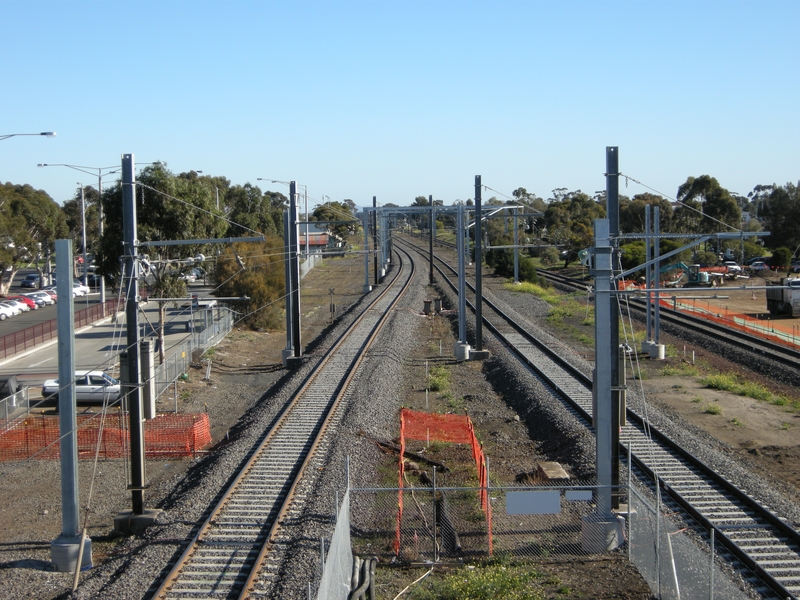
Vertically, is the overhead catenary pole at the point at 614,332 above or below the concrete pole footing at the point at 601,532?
above

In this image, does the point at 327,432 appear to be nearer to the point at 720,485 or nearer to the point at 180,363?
the point at 720,485

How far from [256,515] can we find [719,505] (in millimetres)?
7710

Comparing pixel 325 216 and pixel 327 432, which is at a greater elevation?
pixel 325 216

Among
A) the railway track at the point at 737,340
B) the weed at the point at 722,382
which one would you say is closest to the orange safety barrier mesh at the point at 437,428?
the weed at the point at 722,382

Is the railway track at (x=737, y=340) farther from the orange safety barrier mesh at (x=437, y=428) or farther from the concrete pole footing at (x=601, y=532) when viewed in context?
the concrete pole footing at (x=601, y=532)

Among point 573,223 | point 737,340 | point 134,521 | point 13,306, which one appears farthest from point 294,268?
point 573,223

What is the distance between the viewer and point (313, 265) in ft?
302

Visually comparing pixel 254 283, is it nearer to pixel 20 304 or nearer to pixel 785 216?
pixel 20 304

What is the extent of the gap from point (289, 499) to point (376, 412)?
23.1 feet

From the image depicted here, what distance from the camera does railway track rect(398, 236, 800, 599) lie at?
416 inches

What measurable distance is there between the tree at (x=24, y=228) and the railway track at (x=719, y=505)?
43833 millimetres

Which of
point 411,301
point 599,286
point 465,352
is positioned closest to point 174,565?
point 599,286

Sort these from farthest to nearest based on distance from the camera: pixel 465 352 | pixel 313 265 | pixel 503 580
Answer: pixel 313 265 → pixel 465 352 → pixel 503 580

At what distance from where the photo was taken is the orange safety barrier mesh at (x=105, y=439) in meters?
18.4
